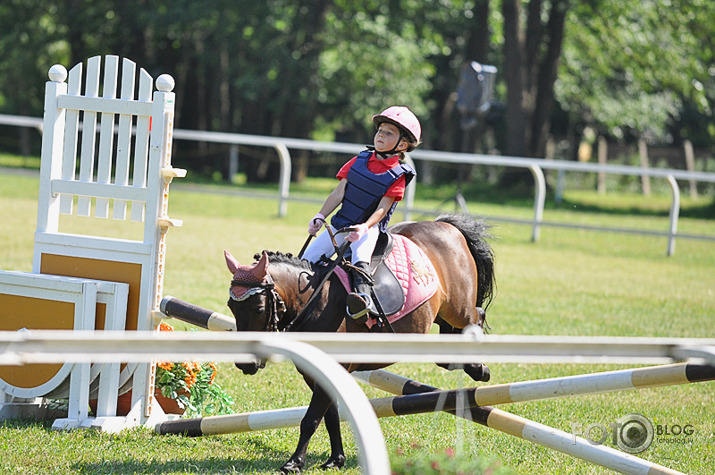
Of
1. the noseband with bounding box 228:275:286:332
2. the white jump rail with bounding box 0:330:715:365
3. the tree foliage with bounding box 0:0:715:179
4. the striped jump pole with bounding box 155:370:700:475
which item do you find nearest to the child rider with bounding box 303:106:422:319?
the noseband with bounding box 228:275:286:332

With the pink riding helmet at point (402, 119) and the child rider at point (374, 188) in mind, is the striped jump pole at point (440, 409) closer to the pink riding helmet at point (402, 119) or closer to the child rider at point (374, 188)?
the child rider at point (374, 188)

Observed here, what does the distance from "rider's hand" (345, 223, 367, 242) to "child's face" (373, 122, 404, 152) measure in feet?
1.65

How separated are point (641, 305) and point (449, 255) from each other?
21.0 feet

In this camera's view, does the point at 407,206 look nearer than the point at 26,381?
No

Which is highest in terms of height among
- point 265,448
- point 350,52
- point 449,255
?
point 350,52

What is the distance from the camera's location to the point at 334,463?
455 cm

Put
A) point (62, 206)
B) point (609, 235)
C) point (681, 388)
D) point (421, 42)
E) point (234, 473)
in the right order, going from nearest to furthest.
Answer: point (234, 473)
point (62, 206)
point (681, 388)
point (609, 235)
point (421, 42)

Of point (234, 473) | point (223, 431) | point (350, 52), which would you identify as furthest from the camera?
point (350, 52)

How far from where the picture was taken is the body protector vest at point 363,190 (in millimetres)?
4797

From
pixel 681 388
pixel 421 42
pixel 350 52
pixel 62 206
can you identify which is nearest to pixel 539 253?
pixel 681 388

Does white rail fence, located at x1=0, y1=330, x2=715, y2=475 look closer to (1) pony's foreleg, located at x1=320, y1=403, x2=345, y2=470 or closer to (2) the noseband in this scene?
(2) the noseband

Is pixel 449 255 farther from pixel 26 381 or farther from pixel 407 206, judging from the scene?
pixel 407 206

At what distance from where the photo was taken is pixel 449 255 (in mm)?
5461

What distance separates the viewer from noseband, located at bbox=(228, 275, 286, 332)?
4074mm
